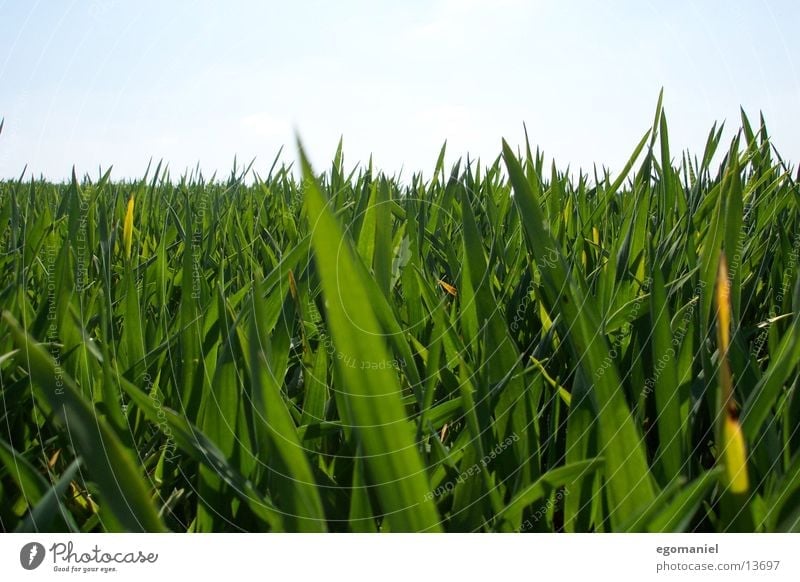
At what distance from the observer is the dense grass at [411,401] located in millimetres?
292

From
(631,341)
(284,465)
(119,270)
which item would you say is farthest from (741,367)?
(119,270)

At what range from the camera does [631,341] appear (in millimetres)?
507

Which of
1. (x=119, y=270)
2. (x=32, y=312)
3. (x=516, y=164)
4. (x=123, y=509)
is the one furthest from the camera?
(x=119, y=270)

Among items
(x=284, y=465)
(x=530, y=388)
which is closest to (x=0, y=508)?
(x=284, y=465)

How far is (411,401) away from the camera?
45 cm

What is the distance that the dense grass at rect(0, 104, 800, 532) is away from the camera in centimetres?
29

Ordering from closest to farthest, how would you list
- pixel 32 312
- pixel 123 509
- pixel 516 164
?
pixel 123 509 < pixel 516 164 < pixel 32 312

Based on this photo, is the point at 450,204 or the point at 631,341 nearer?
the point at 631,341

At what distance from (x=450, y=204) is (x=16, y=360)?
22.5 inches

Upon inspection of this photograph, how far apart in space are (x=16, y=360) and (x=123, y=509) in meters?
0.23

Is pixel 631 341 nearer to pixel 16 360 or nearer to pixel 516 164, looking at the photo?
pixel 516 164

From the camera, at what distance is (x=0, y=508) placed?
37 cm

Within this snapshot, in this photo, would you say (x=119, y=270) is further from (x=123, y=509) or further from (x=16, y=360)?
(x=123, y=509)

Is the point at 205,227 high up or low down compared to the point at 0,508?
up
